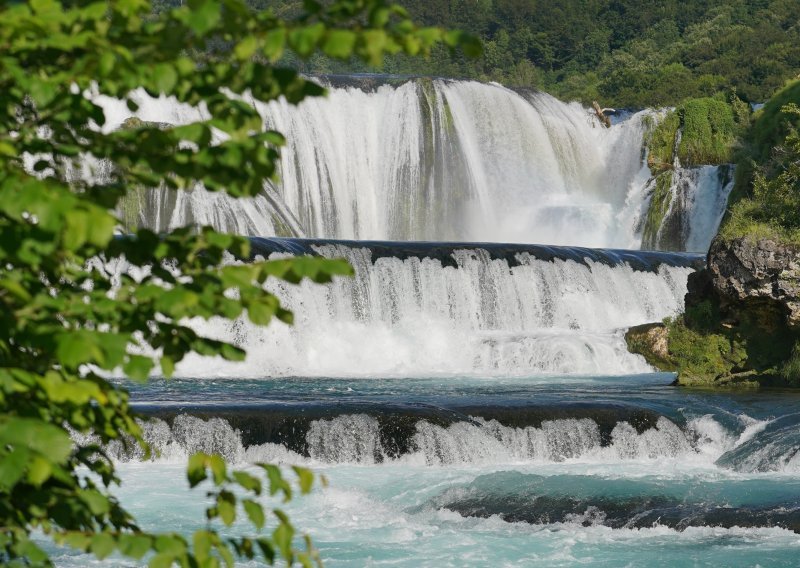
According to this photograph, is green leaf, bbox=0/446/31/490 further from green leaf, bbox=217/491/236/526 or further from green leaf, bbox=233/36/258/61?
green leaf, bbox=233/36/258/61

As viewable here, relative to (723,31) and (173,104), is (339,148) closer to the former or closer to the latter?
(173,104)

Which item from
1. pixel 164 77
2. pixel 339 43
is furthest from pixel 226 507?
pixel 339 43

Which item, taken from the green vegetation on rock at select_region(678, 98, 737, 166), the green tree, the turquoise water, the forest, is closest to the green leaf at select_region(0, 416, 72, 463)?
the green tree

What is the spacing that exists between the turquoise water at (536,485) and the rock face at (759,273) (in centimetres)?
149

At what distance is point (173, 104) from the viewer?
30297mm

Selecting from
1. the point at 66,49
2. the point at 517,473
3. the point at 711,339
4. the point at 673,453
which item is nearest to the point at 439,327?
the point at 711,339

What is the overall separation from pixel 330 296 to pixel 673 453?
9.77m

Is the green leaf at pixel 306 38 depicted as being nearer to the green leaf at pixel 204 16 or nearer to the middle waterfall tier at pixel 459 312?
the green leaf at pixel 204 16

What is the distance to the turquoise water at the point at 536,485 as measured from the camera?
919cm

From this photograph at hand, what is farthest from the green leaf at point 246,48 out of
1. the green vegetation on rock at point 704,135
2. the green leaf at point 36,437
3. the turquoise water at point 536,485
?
the green vegetation on rock at point 704,135

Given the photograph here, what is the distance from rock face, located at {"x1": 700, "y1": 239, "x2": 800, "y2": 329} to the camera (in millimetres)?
17125

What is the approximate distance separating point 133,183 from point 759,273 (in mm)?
15521

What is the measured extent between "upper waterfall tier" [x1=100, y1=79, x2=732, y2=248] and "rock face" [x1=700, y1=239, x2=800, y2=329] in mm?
14173

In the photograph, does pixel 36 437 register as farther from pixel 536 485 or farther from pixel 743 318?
pixel 743 318
